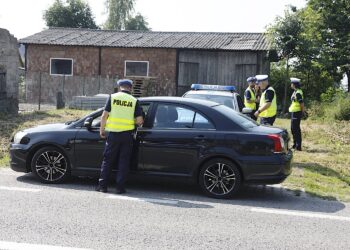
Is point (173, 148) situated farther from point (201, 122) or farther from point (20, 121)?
point (20, 121)

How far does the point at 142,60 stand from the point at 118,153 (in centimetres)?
2074

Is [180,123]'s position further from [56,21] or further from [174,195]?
[56,21]

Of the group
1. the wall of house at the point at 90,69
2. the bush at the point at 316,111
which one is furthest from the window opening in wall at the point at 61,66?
the bush at the point at 316,111

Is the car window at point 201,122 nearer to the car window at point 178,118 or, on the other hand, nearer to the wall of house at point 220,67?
the car window at point 178,118

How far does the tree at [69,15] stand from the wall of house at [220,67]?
25625mm

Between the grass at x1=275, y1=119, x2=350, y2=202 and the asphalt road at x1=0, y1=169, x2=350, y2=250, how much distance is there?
2.19 ft

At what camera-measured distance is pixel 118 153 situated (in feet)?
24.1

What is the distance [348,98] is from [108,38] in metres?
14.5

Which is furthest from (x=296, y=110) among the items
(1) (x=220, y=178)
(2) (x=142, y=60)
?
(2) (x=142, y=60)

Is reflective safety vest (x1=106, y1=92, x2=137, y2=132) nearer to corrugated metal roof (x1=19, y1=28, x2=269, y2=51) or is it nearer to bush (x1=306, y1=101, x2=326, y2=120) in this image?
bush (x1=306, y1=101, x2=326, y2=120)

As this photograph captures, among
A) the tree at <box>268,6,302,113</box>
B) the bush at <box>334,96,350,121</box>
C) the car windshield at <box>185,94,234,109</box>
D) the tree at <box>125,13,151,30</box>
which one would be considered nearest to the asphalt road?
the car windshield at <box>185,94,234,109</box>

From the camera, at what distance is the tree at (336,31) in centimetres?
3006

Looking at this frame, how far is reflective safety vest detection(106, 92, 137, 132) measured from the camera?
7270mm

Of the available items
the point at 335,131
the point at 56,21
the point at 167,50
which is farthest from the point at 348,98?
the point at 56,21
